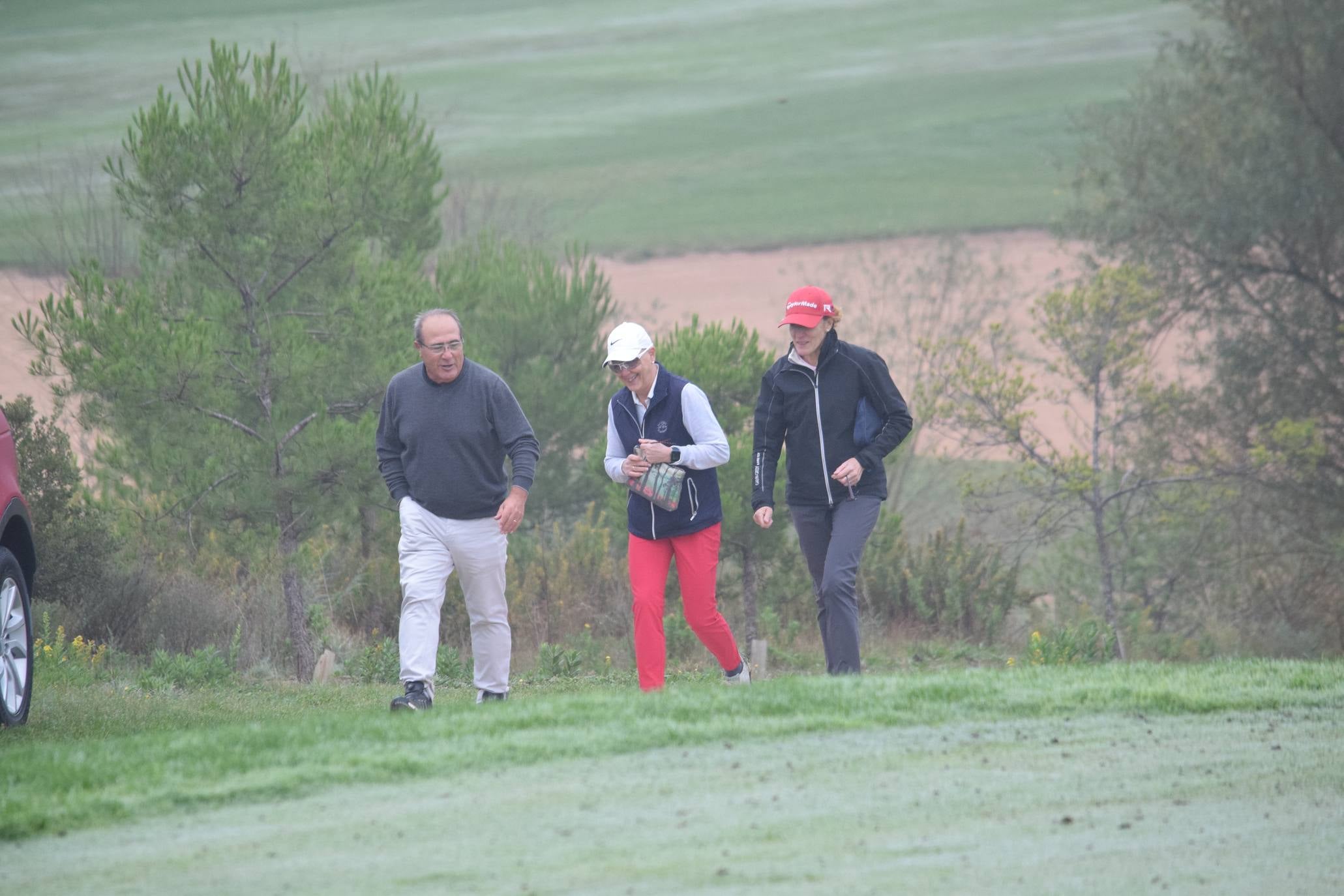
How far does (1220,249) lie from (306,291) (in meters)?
18.1

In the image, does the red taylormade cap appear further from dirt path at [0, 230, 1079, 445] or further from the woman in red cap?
dirt path at [0, 230, 1079, 445]

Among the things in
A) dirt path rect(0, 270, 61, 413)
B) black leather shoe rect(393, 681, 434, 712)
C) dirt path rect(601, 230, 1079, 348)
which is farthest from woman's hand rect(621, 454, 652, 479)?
dirt path rect(601, 230, 1079, 348)

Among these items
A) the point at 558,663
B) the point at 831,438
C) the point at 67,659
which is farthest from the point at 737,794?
the point at 67,659

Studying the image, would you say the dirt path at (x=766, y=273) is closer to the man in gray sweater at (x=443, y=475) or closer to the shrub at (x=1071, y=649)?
the shrub at (x=1071, y=649)

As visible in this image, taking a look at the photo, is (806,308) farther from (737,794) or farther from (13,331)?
(13,331)

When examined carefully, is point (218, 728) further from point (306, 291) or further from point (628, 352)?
point (306, 291)

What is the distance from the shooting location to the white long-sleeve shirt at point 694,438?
24.3 feet

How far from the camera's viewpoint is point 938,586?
2092 centimetres

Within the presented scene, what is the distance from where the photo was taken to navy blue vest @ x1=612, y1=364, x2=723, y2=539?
24.6ft

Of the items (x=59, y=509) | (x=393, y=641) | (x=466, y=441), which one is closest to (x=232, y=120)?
(x=59, y=509)

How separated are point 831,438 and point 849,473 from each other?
280 mm

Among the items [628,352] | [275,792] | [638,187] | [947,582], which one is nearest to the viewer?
[275,792]

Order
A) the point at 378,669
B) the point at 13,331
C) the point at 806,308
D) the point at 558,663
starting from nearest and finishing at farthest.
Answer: the point at 806,308
the point at 558,663
the point at 378,669
the point at 13,331

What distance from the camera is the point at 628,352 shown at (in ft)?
24.3
